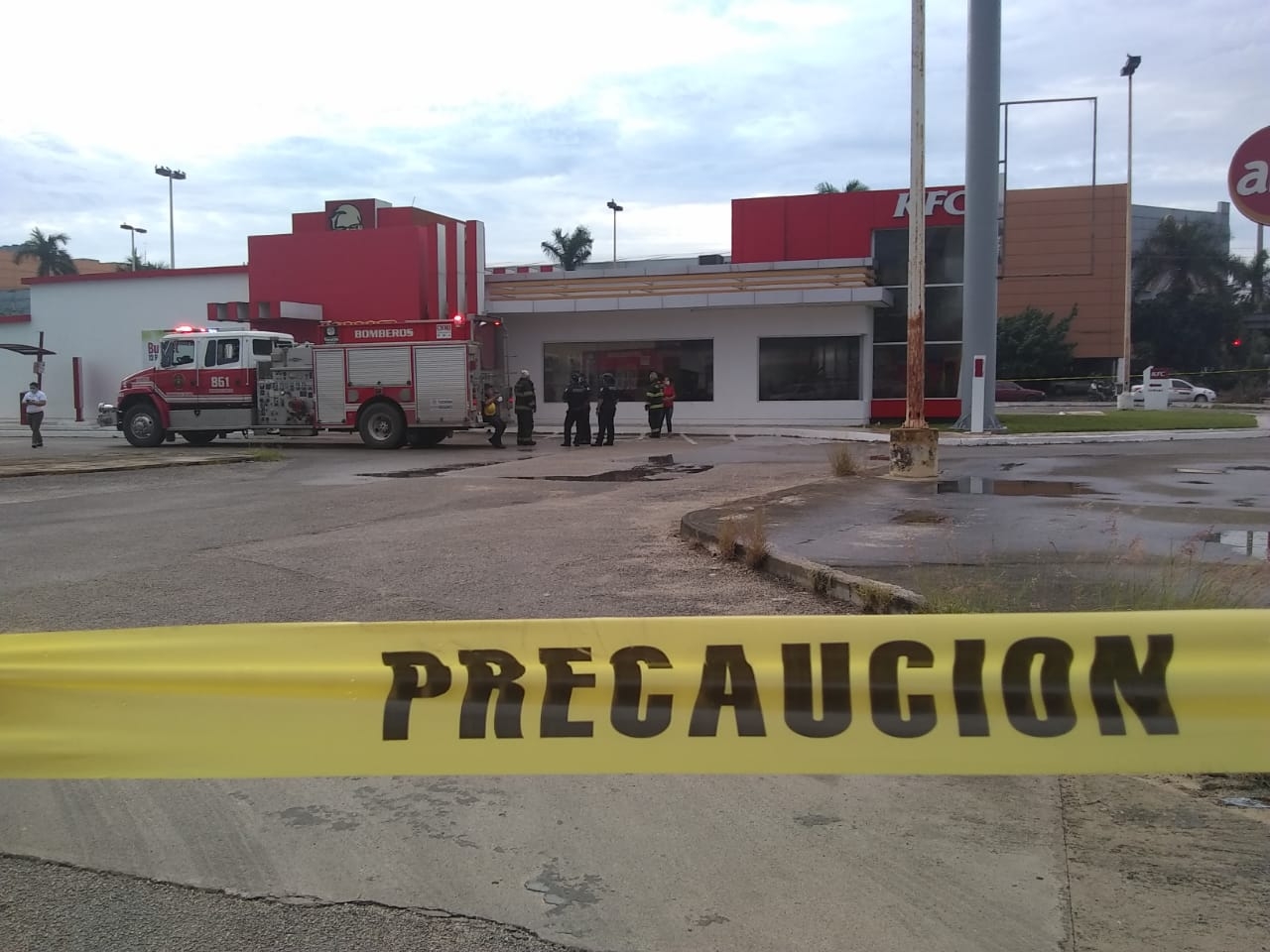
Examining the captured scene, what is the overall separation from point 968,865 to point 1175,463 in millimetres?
14671

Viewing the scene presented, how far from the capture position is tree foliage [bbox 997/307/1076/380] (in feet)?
200

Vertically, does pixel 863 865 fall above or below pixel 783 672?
below

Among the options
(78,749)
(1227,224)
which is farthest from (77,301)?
(1227,224)

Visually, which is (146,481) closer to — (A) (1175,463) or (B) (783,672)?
(B) (783,672)

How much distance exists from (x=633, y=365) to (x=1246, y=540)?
73.5ft

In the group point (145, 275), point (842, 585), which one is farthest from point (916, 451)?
point (145, 275)

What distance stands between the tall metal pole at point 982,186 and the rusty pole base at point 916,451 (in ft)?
31.7

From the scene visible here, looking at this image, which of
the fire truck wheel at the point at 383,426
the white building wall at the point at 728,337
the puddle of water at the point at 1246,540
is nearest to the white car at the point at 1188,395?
the white building wall at the point at 728,337

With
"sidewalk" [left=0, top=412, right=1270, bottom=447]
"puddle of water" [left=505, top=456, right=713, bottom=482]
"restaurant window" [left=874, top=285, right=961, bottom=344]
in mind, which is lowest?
"puddle of water" [left=505, top=456, right=713, bottom=482]

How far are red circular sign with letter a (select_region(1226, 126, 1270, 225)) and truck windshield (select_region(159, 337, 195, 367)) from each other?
71.9 ft

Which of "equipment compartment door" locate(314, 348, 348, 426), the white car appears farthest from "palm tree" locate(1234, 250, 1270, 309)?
"equipment compartment door" locate(314, 348, 348, 426)

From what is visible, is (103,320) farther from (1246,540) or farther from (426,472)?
(1246,540)

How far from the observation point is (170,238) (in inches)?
2149

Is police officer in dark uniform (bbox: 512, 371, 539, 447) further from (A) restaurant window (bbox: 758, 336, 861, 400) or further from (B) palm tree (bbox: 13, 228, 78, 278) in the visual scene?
(B) palm tree (bbox: 13, 228, 78, 278)
